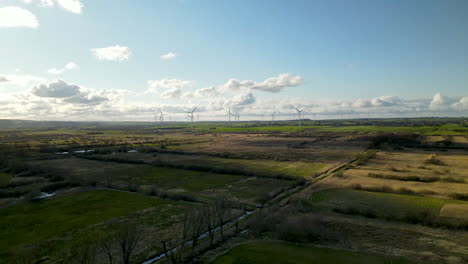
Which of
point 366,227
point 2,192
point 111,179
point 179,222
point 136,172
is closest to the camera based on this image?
point 366,227

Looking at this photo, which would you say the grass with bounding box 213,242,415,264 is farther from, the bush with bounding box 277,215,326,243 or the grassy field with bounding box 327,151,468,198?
the grassy field with bounding box 327,151,468,198

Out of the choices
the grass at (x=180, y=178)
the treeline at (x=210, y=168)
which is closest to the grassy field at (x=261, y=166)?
the treeline at (x=210, y=168)

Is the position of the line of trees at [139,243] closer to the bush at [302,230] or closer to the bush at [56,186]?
the bush at [302,230]

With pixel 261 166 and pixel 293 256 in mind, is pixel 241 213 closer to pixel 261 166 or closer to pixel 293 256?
pixel 293 256

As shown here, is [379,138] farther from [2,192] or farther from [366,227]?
[2,192]

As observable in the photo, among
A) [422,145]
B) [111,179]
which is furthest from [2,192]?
[422,145]
